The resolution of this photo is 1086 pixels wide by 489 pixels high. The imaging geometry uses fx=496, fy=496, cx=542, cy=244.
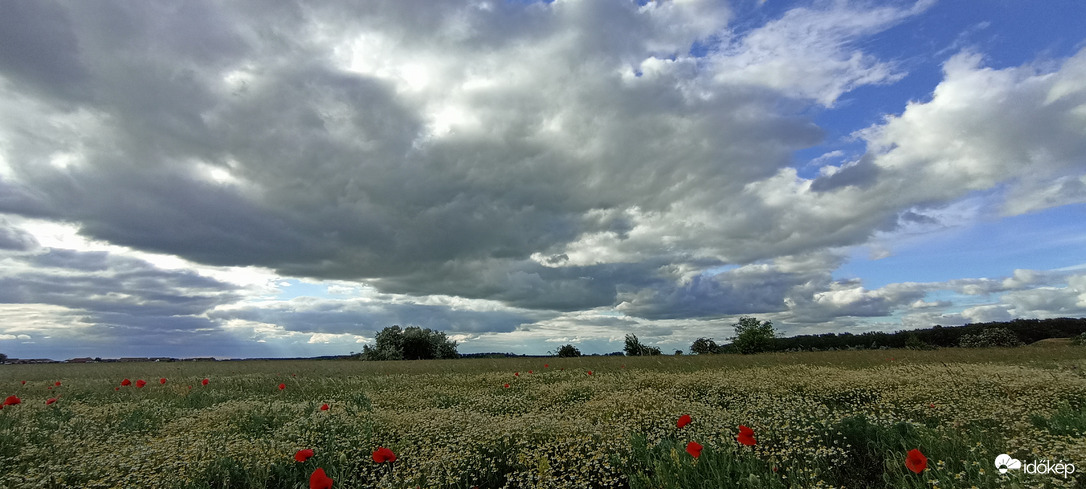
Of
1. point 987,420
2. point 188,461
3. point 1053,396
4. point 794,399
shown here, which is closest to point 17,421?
point 188,461

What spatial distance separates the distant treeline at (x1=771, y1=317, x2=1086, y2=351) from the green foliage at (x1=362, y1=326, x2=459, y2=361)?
150 feet

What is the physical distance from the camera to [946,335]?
86.6 meters

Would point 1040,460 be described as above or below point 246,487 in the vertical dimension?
above

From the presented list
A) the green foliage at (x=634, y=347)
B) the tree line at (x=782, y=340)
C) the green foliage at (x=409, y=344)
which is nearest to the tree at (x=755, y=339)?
the tree line at (x=782, y=340)

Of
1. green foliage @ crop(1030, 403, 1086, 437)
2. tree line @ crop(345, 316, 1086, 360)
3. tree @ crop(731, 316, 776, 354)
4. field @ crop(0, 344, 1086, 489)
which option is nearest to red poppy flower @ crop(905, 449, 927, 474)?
field @ crop(0, 344, 1086, 489)

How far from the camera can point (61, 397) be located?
12.2 meters

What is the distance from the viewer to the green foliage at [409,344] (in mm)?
55125

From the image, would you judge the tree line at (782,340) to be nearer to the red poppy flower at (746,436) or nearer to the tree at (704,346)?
the tree at (704,346)

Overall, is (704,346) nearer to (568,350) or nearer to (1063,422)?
(568,350)

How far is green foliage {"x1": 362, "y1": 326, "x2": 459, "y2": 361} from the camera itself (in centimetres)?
5512

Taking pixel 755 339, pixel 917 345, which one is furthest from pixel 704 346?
pixel 917 345

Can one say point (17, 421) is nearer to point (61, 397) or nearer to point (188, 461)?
point (61, 397)

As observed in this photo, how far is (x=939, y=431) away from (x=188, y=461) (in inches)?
328

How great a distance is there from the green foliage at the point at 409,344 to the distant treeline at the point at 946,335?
150ft
